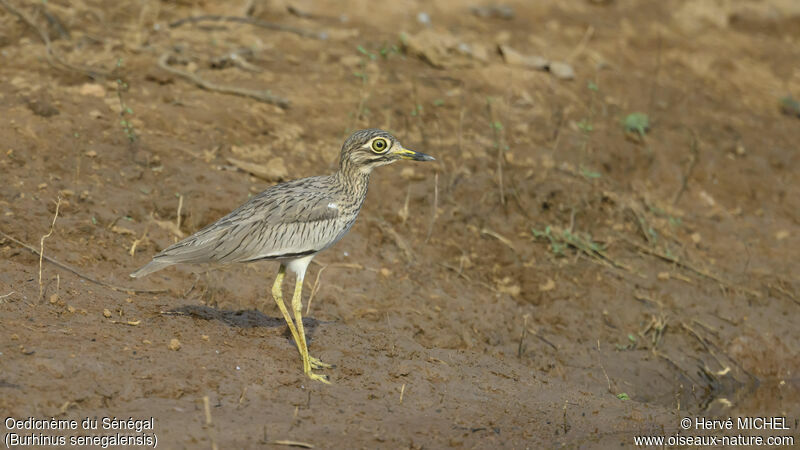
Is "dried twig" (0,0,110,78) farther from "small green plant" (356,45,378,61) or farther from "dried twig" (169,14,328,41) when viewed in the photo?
"small green plant" (356,45,378,61)

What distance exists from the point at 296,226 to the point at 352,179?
1.97ft

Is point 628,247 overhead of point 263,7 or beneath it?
beneath

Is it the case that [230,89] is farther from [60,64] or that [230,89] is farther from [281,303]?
[281,303]

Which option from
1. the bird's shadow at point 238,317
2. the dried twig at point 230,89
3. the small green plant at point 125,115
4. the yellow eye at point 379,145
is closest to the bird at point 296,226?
the yellow eye at point 379,145

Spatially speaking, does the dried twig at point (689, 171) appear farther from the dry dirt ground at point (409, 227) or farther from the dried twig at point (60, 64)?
the dried twig at point (60, 64)

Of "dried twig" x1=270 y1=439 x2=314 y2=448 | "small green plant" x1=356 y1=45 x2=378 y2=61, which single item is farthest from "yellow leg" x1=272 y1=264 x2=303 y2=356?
"small green plant" x1=356 y1=45 x2=378 y2=61

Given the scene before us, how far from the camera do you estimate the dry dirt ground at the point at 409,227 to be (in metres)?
5.75

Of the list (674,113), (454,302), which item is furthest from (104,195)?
(674,113)

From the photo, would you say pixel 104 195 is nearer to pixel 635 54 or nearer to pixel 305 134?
pixel 305 134

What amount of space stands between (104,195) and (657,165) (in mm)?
5787

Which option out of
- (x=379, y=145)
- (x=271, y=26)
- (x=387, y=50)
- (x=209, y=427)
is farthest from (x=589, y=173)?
(x=209, y=427)

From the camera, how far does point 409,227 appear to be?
8.37m

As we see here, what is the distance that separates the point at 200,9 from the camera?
10805mm

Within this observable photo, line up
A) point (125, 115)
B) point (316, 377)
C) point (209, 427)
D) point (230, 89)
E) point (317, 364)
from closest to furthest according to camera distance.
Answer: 1. point (209, 427)
2. point (316, 377)
3. point (317, 364)
4. point (125, 115)
5. point (230, 89)
